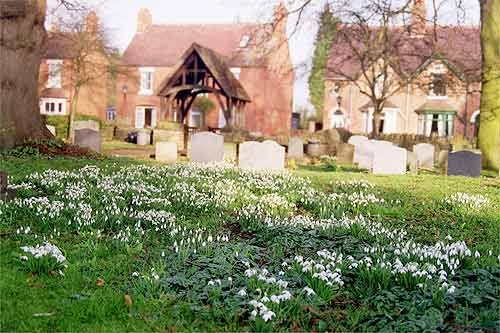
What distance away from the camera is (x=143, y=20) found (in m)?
57.9

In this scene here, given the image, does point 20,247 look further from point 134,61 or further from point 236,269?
point 134,61

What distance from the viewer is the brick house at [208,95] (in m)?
50.8

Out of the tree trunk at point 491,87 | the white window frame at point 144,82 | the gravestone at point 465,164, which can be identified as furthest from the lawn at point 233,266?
the white window frame at point 144,82

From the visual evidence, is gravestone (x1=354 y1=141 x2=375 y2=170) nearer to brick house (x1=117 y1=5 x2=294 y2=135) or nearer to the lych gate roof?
the lych gate roof

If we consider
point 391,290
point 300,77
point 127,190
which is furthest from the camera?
point 300,77

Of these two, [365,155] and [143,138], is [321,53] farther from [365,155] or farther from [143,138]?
[365,155]

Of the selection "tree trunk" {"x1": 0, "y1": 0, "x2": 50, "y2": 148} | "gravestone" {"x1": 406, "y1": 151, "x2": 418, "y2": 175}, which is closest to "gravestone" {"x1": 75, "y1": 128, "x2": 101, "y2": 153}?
"tree trunk" {"x1": 0, "y1": 0, "x2": 50, "y2": 148}

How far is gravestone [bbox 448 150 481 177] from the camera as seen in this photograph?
57.9 feet

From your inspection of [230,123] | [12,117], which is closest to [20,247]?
[12,117]

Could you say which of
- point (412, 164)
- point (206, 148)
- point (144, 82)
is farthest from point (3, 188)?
point (144, 82)

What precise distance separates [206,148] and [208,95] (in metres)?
32.4

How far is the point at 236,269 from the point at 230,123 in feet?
106

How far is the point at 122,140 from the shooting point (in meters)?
38.6

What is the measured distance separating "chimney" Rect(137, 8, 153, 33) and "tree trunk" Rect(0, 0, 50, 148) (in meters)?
Result: 41.6
